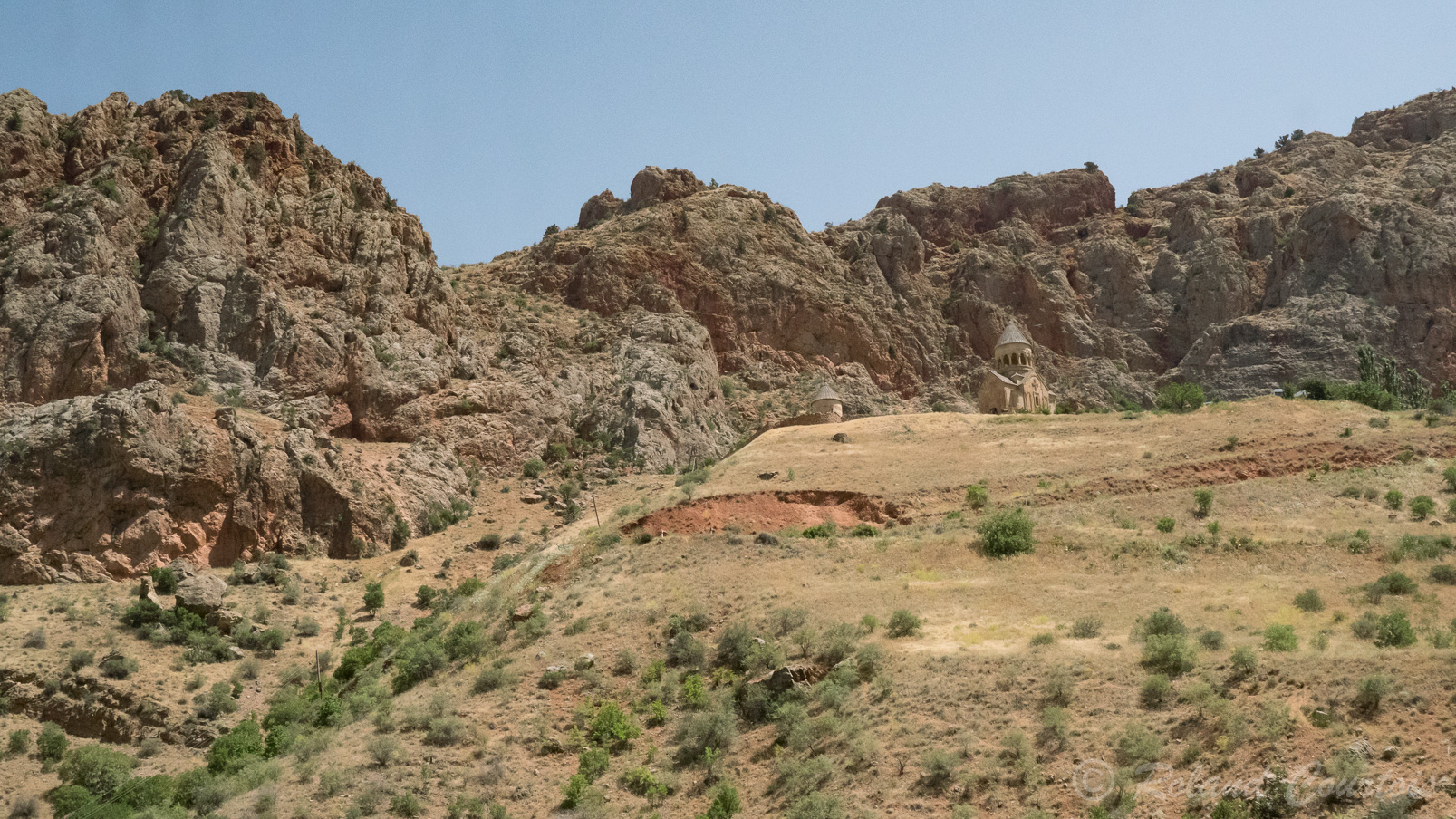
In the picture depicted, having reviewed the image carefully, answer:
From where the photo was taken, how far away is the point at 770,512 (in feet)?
127

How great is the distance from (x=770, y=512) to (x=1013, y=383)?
2610 centimetres

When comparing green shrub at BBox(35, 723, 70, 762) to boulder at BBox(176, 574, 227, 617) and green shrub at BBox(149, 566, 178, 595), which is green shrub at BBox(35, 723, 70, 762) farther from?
green shrub at BBox(149, 566, 178, 595)

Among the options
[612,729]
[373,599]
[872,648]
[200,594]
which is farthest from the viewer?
[373,599]

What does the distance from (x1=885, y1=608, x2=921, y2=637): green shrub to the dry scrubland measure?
6cm

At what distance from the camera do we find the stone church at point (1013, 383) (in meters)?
60.2

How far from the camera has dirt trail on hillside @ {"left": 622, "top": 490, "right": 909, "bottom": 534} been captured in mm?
37781

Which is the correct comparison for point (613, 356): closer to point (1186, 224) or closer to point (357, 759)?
point (357, 759)

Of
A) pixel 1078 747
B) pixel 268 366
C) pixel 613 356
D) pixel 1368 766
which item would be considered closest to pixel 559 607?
pixel 1078 747

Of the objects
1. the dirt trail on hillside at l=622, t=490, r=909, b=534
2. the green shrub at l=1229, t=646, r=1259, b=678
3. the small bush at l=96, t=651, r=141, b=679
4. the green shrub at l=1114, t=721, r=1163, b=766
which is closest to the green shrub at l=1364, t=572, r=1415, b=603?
the green shrub at l=1229, t=646, r=1259, b=678

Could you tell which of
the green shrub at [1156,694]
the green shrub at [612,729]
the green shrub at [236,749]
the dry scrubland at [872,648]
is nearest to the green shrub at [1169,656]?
the dry scrubland at [872,648]

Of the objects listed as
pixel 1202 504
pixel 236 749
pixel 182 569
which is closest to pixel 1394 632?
pixel 1202 504

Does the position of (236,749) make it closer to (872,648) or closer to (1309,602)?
(872,648)

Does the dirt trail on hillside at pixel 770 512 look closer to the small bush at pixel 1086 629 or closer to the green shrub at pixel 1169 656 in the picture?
the small bush at pixel 1086 629

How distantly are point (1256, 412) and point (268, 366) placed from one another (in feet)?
137
